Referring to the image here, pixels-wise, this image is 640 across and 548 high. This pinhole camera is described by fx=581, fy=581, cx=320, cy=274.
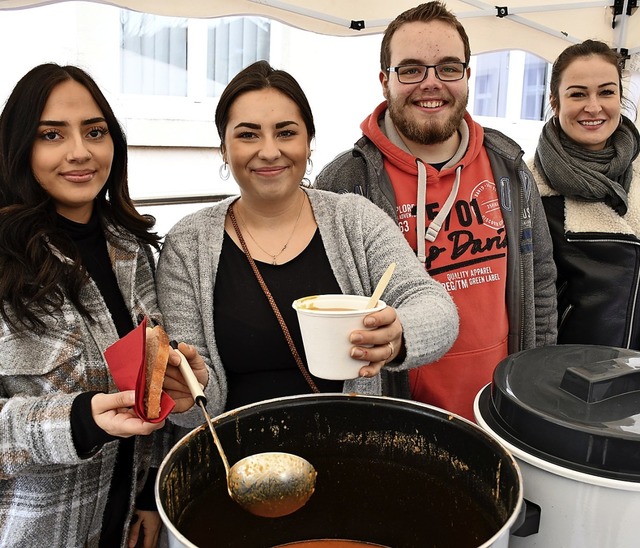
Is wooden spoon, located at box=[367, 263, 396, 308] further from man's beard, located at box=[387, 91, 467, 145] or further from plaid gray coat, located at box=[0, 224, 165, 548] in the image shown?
man's beard, located at box=[387, 91, 467, 145]

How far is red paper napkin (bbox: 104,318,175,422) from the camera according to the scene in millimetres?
733

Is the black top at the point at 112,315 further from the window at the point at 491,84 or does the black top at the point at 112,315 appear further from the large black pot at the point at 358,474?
the window at the point at 491,84

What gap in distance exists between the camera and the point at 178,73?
4504 mm

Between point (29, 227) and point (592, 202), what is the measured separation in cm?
147

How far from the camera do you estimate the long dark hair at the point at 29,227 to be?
37.4 inches

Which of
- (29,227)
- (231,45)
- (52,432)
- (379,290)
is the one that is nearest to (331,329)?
(379,290)

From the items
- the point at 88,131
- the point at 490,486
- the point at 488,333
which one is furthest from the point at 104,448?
the point at 488,333

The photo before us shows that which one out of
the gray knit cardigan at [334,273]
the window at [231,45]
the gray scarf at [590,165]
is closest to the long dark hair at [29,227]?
the gray knit cardigan at [334,273]

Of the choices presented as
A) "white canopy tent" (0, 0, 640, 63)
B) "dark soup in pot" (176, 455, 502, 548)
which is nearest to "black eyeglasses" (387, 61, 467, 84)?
"white canopy tent" (0, 0, 640, 63)

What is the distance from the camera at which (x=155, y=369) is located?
75cm

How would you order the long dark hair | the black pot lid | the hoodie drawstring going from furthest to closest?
the hoodie drawstring, the long dark hair, the black pot lid

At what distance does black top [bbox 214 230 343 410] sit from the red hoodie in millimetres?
406

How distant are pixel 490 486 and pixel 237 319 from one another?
0.59 metres

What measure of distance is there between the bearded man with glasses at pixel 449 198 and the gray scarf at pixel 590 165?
6.9 inches
